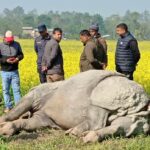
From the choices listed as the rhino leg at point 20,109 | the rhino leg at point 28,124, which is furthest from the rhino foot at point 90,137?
the rhino leg at point 20,109

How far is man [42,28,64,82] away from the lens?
10883 millimetres

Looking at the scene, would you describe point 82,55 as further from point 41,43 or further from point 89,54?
point 41,43

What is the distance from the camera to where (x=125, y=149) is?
274 inches

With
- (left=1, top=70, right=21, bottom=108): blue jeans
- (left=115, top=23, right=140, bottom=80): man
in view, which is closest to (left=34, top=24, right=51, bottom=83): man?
(left=1, top=70, right=21, bottom=108): blue jeans

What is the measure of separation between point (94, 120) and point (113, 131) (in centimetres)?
34

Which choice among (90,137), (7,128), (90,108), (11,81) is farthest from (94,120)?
(11,81)

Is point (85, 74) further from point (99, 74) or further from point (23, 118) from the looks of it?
point (23, 118)

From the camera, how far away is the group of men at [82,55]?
1086 centimetres

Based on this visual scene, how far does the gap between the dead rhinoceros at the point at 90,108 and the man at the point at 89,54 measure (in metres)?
2.21

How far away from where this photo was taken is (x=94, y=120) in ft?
25.8

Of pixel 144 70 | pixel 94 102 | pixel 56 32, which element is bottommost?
pixel 144 70

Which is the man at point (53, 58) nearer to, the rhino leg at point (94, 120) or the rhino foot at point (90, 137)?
the rhino leg at point (94, 120)

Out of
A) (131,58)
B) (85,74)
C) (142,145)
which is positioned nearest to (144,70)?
(131,58)

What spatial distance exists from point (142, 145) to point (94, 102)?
1157mm
